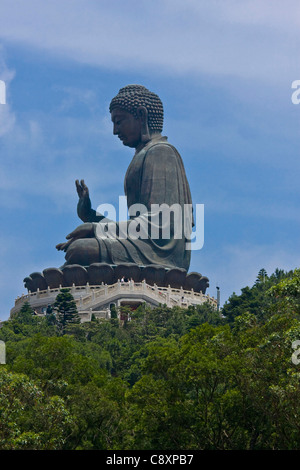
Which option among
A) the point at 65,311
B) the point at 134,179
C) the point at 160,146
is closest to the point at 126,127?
the point at 160,146

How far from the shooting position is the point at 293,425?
85.7ft

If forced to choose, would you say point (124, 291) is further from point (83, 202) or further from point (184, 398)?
point (184, 398)

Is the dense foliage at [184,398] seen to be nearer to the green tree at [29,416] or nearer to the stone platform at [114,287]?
the green tree at [29,416]

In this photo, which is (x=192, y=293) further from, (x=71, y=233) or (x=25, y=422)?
(x=25, y=422)

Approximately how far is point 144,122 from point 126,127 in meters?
0.85

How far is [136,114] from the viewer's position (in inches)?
2344

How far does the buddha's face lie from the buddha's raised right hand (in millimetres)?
4000

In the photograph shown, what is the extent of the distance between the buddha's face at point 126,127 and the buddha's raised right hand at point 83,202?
400cm

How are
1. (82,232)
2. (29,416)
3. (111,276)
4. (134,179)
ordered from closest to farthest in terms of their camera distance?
1. (29,416)
2. (111,276)
3. (82,232)
4. (134,179)

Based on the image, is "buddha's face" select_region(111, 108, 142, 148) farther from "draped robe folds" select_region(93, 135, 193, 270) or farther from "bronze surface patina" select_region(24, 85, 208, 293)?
"draped robe folds" select_region(93, 135, 193, 270)

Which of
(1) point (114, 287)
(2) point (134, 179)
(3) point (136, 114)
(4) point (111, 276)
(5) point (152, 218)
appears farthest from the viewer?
(3) point (136, 114)

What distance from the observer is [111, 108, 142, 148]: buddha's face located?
5966 cm

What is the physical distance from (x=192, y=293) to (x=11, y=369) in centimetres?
2578
